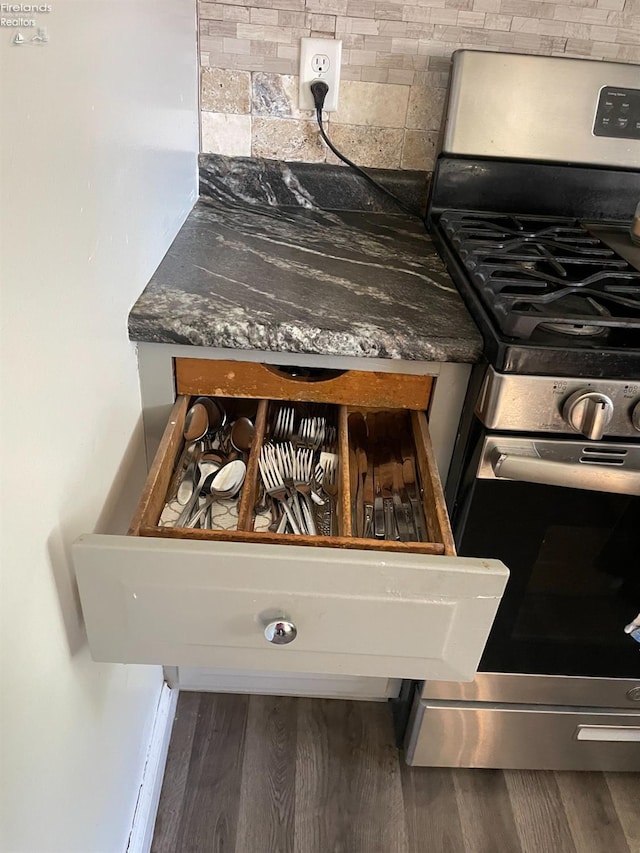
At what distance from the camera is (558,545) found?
3.25 ft

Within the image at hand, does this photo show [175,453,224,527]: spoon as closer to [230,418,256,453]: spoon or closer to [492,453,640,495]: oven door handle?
[230,418,256,453]: spoon

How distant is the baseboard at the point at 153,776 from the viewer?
107 cm

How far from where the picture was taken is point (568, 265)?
110 centimetres

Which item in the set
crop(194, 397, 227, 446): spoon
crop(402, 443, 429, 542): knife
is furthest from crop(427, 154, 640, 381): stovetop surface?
crop(194, 397, 227, 446): spoon

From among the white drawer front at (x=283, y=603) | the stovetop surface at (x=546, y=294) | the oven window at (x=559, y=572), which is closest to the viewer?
the white drawer front at (x=283, y=603)

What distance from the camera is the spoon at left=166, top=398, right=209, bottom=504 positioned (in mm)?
941

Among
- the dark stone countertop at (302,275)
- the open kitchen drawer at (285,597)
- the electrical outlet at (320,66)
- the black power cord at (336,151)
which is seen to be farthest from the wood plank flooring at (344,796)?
the electrical outlet at (320,66)

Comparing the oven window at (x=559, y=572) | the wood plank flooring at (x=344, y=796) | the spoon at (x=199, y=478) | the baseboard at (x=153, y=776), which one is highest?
the spoon at (x=199, y=478)

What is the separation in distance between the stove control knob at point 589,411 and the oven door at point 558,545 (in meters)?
0.04

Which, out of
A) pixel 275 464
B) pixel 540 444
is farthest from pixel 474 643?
pixel 275 464

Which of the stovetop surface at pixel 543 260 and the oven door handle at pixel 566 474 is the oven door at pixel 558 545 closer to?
the oven door handle at pixel 566 474

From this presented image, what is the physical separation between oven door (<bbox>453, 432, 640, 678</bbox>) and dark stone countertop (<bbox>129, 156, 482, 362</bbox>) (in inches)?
7.2

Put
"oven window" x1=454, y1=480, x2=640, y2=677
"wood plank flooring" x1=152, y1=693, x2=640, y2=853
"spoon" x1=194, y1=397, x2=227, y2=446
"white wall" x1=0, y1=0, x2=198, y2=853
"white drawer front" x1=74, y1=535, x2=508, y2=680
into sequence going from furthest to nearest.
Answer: "wood plank flooring" x1=152, y1=693, x2=640, y2=853 < "spoon" x1=194, y1=397, x2=227, y2=446 < "oven window" x1=454, y1=480, x2=640, y2=677 < "white drawer front" x1=74, y1=535, x2=508, y2=680 < "white wall" x1=0, y1=0, x2=198, y2=853

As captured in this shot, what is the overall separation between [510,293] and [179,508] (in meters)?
0.56
